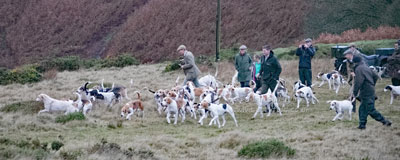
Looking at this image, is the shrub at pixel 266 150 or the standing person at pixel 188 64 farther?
the standing person at pixel 188 64

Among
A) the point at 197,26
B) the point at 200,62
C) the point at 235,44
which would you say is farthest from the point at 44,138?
the point at 197,26

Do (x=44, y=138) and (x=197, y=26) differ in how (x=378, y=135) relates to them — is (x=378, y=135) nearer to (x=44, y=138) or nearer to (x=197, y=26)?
(x=44, y=138)

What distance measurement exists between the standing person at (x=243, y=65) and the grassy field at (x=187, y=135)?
0.91m

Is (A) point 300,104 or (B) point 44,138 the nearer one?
(B) point 44,138

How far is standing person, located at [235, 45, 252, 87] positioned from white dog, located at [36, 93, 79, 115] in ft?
17.1

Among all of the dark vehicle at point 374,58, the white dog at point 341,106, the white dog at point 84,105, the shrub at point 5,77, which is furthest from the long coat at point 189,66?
the shrub at point 5,77

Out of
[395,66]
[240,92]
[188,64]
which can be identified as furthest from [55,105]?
[395,66]

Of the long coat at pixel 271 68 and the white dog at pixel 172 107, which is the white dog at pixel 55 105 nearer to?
the white dog at pixel 172 107

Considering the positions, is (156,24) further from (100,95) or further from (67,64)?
(100,95)

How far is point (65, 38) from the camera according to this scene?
47.6 metres

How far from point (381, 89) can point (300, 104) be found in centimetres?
422

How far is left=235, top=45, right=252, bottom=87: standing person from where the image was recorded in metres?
16.7

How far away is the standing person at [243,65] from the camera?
16.7m

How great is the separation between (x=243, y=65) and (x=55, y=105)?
5.83 meters
